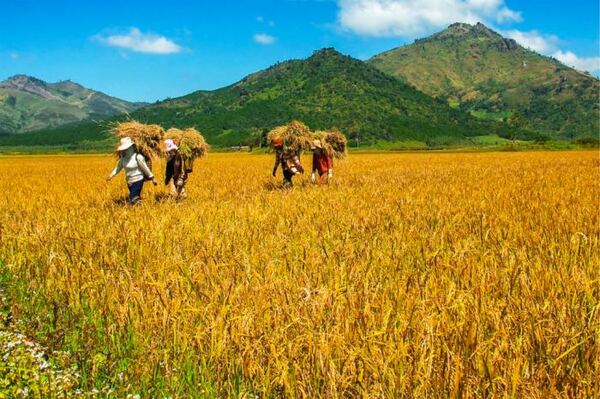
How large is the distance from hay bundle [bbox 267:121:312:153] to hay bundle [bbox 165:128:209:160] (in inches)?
105

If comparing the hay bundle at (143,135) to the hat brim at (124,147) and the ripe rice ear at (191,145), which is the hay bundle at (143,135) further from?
the ripe rice ear at (191,145)

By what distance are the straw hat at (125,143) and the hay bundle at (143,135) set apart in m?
0.15

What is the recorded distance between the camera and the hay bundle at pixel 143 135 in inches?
422

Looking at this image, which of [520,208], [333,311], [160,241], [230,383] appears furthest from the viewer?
[520,208]

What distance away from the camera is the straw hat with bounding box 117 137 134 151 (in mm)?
10266

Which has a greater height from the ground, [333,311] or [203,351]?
[333,311]

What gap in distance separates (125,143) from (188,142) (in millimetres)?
1847

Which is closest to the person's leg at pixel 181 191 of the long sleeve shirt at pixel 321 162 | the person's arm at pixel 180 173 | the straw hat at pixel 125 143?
the person's arm at pixel 180 173

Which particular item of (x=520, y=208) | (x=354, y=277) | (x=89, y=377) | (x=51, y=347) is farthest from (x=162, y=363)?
(x=520, y=208)

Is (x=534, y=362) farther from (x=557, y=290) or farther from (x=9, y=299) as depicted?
(x=9, y=299)

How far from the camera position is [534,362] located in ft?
8.07

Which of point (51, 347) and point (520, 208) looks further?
point (520, 208)

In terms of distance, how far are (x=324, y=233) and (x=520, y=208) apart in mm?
4024

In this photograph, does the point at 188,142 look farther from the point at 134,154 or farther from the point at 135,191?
the point at 135,191
